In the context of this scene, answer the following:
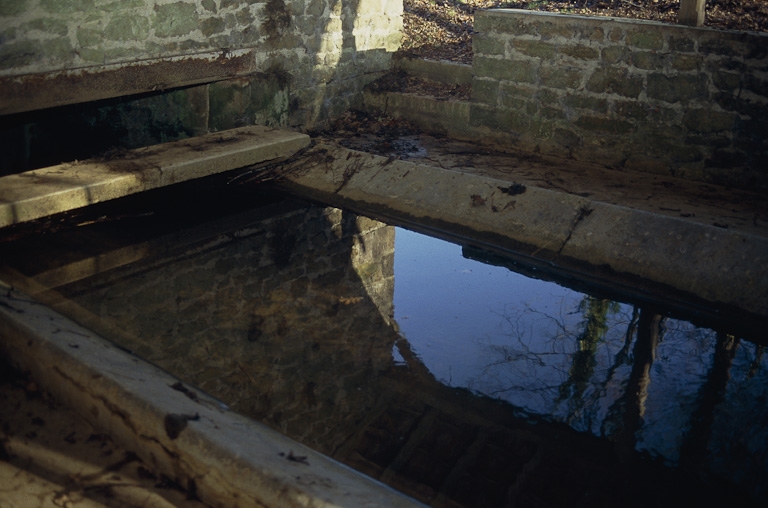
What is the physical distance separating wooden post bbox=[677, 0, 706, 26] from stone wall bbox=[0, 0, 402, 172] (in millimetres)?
3160

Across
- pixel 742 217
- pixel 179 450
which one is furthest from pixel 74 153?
pixel 742 217

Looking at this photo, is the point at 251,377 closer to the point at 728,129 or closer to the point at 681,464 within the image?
the point at 681,464

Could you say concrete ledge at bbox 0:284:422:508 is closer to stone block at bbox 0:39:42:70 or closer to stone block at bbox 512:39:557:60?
stone block at bbox 0:39:42:70

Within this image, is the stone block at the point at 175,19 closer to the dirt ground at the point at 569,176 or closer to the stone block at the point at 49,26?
the stone block at the point at 49,26

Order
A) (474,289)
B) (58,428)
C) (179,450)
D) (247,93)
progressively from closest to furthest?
(179,450)
(58,428)
(474,289)
(247,93)

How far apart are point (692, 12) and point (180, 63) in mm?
4047

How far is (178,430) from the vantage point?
2656 mm

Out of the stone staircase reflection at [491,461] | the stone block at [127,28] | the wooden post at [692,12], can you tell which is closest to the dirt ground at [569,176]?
the wooden post at [692,12]

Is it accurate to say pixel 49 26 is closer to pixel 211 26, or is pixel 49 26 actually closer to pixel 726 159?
pixel 211 26

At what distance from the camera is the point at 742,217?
495 cm

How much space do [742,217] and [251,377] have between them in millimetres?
3481

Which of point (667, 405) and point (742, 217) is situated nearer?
point (667, 405)

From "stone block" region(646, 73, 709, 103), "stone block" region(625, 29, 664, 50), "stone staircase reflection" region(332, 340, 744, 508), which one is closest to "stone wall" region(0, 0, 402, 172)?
"stone block" region(625, 29, 664, 50)

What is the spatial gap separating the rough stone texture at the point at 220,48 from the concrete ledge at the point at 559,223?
858 mm
